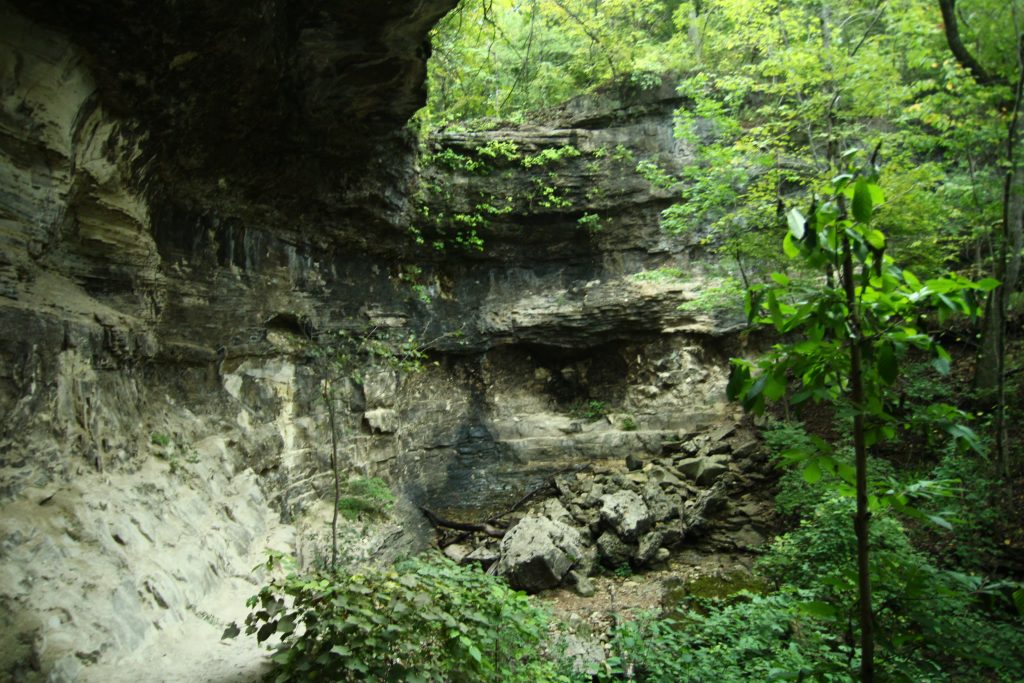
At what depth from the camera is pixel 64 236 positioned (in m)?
5.96

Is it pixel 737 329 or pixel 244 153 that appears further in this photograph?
pixel 737 329

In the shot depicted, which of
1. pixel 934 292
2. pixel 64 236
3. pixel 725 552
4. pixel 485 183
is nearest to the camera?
pixel 934 292

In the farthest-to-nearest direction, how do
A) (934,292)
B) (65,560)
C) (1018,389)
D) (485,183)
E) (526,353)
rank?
(526,353), (485,183), (1018,389), (65,560), (934,292)

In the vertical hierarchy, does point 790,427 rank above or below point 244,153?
below

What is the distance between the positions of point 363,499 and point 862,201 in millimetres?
8680

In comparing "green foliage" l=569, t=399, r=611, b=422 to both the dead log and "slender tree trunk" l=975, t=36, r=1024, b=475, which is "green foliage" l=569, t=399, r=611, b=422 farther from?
"slender tree trunk" l=975, t=36, r=1024, b=475

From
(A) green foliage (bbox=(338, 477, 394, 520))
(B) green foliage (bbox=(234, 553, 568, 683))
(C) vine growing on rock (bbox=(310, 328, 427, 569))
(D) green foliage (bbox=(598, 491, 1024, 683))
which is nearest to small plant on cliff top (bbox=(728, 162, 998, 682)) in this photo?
(D) green foliage (bbox=(598, 491, 1024, 683))

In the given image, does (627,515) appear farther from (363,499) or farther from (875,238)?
(875,238)

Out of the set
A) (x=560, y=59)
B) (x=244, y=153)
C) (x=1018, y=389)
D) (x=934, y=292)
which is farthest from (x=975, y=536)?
(x=560, y=59)

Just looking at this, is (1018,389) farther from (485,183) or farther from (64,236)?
(64,236)

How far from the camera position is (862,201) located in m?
1.41

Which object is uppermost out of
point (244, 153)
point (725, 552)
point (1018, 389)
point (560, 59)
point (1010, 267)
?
point (560, 59)

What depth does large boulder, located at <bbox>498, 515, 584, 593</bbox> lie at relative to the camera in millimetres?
8461

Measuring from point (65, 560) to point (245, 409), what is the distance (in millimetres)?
4008
